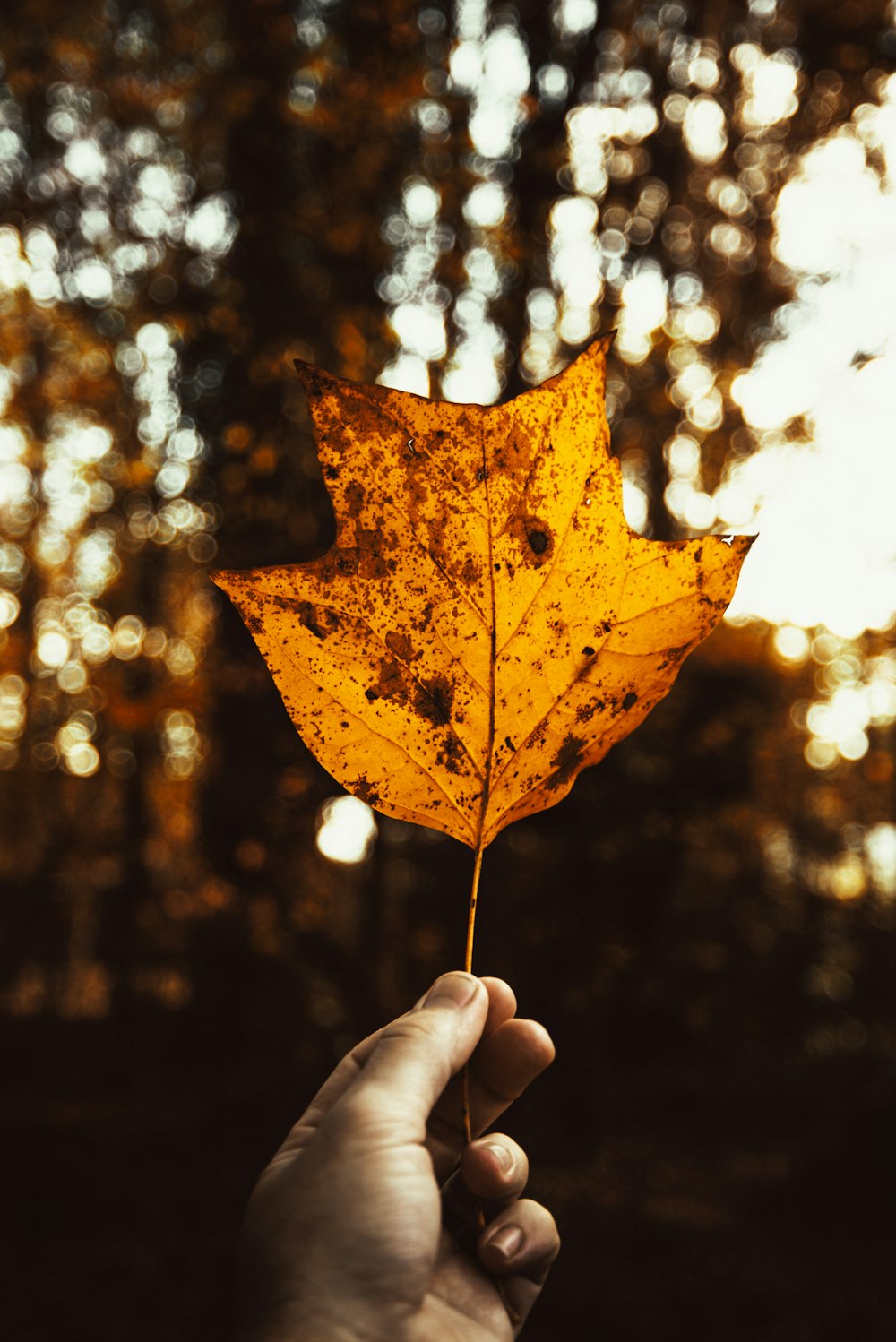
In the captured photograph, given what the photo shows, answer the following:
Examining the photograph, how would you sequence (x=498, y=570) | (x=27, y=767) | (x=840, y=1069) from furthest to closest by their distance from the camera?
(x=27, y=767) → (x=840, y=1069) → (x=498, y=570)

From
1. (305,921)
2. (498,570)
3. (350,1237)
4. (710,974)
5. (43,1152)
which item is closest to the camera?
(498,570)

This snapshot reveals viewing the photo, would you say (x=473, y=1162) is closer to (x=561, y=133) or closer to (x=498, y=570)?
(x=498, y=570)

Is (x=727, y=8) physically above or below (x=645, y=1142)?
above

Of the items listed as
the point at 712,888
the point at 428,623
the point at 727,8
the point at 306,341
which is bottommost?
the point at 712,888

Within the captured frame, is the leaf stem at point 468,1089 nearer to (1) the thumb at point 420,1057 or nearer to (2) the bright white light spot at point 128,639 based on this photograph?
(1) the thumb at point 420,1057

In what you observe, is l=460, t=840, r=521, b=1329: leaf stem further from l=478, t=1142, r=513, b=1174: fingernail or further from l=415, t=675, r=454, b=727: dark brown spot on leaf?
l=415, t=675, r=454, b=727: dark brown spot on leaf

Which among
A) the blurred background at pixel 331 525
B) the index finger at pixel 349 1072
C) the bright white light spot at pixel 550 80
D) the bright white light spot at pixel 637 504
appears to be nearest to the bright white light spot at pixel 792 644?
the blurred background at pixel 331 525

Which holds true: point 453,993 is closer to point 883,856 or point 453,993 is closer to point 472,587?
point 472,587

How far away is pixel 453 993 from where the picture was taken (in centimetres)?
132

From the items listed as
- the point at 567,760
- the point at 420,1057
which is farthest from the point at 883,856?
the point at 567,760

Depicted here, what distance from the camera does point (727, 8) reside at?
20.2 feet

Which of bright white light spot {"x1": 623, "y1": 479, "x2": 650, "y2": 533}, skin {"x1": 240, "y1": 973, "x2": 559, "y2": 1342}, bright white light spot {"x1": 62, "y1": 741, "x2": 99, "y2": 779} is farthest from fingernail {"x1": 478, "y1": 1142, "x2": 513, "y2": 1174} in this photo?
bright white light spot {"x1": 62, "y1": 741, "x2": 99, "y2": 779}

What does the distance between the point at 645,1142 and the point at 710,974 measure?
12.2ft

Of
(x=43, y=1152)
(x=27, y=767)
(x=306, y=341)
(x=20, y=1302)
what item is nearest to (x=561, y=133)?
(x=306, y=341)
